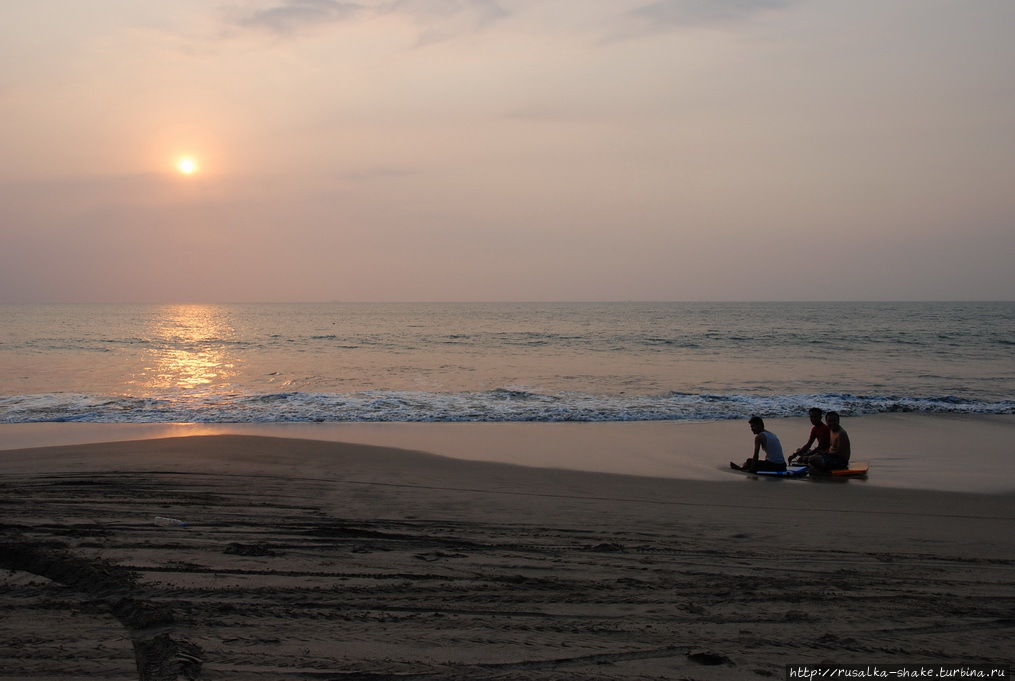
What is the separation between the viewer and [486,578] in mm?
5070

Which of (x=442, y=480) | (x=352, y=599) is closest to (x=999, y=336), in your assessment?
(x=442, y=480)

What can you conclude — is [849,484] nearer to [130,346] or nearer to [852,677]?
[852,677]

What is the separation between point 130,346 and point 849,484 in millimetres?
40253

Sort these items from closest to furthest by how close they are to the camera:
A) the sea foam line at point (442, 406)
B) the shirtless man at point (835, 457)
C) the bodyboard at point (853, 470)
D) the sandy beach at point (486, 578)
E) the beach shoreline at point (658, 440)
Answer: the sandy beach at point (486, 578)
the bodyboard at point (853, 470)
the shirtless man at point (835, 457)
the beach shoreline at point (658, 440)
the sea foam line at point (442, 406)

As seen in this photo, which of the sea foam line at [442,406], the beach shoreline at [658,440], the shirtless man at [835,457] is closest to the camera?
the shirtless man at [835,457]

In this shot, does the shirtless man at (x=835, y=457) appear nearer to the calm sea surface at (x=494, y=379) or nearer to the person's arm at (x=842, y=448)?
the person's arm at (x=842, y=448)

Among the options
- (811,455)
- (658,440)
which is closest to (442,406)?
(658,440)

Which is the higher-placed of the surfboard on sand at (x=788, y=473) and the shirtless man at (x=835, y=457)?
the shirtless man at (x=835, y=457)

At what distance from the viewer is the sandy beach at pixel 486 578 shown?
3.90 m

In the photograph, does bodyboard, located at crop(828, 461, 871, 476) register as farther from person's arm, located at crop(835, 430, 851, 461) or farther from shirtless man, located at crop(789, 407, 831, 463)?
shirtless man, located at crop(789, 407, 831, 463)

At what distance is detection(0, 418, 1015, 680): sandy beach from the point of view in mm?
3902

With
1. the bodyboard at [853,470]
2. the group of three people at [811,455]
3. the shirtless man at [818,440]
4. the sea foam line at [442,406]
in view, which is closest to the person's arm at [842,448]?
the group of three people at [811,455]

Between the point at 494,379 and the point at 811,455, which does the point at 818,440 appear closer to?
the point at 811,455

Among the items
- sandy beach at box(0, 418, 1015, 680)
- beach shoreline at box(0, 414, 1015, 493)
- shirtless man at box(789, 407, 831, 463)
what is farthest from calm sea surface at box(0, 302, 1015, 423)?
sandy beach at box(0, 418, 1015, 680)
